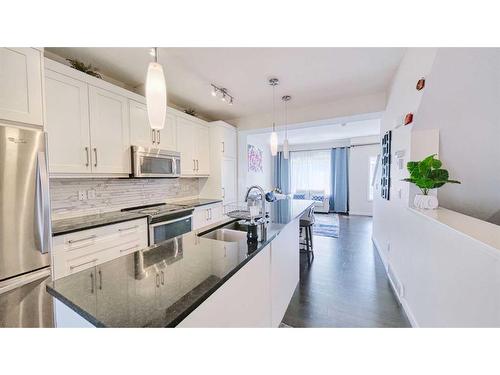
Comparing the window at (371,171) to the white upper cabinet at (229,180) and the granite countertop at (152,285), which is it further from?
the granite countertop at (152,285)

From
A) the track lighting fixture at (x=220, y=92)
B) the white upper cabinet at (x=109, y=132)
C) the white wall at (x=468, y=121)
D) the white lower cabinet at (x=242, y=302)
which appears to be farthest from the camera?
the track lighting fixture at (x=220, y=92)

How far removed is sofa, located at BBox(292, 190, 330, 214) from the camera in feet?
22.4

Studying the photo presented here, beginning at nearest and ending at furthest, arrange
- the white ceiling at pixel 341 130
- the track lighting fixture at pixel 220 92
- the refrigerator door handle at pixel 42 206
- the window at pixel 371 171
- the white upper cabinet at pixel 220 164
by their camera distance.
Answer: the refrigerator door handle at pixel 42 206
the track lighting fixture at pixel 220 92
the white upper cabinet at pixel 220 164
the white ceiling at pixel 341 130
the window at pixel 371 171

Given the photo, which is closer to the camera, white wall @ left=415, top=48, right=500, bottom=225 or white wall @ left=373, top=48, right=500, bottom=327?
white wall @ left=373, top=48, right=500, bottom=327

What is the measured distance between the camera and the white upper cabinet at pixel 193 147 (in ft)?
10.3

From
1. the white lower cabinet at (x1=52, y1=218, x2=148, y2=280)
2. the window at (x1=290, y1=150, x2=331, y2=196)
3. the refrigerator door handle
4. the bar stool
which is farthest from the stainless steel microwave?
the window at (x1=290, y1=150, x2=331, y2=196)

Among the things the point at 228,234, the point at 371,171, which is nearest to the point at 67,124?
the point at 228,234

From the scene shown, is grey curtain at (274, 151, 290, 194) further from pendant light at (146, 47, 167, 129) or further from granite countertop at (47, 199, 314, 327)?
pendant light at (146, 47, 167, 129)

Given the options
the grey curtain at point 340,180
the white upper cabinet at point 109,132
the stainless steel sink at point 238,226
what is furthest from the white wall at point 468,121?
the grey curtain at point 340,180

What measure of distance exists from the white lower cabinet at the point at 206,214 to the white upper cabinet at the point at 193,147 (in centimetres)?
63

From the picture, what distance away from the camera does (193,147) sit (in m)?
3.36

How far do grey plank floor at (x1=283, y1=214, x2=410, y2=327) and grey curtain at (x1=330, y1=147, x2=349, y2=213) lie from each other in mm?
3477

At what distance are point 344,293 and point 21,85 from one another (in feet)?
10.7

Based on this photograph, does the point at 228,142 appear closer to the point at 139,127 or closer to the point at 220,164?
the point at 220,164
